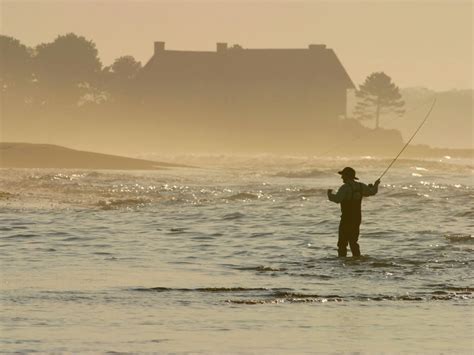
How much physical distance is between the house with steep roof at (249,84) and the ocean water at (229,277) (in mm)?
72286

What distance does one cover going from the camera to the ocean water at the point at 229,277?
10727 millimetres

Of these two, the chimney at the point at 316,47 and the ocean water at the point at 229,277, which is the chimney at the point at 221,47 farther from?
the ocean water at the point at 229,277

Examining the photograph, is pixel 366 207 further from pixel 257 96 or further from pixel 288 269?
pixel 257 96

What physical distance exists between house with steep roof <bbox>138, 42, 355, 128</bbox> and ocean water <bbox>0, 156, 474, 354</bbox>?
72286mm

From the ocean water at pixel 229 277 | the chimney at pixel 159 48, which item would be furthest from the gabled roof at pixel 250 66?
the ocean water at pixel 229 277

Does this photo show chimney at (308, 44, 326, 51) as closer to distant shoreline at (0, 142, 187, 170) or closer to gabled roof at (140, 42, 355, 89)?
gabled roof at (140, 42, 355, 89)

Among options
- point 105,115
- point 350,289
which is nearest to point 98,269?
point 350,289

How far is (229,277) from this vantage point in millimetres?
15562

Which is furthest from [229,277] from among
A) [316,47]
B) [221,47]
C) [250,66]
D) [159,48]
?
[221,47]

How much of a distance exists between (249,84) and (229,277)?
9149 cm

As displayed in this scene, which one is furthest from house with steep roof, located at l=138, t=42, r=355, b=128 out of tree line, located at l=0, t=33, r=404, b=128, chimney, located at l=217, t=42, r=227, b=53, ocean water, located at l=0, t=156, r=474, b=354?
ocean water, located at l=0, t=156, r=474, b=354

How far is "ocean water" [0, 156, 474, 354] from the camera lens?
1073cm

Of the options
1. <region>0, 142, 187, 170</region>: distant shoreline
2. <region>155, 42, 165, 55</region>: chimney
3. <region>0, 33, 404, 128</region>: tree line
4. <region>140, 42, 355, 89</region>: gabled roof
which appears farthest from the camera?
<region>0, 33, 404, 128</region>: tree line

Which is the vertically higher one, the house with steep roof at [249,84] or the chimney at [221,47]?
the chimney at [221,47]
